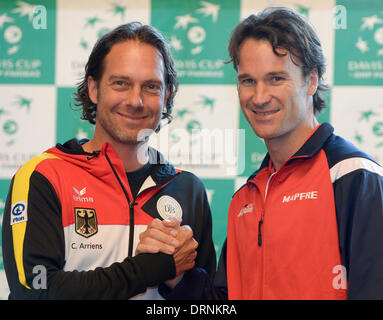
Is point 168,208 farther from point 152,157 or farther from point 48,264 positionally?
point 48,264

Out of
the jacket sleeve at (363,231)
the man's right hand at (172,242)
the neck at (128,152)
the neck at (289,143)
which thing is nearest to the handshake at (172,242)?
the man's right hand at (172,242)

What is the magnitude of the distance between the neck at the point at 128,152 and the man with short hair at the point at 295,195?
41 cm

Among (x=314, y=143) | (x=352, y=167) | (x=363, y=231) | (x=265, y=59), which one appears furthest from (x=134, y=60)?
(x=363, y=231)

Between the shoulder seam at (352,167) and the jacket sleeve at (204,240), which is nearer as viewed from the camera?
the shoulder seam at (352,167)

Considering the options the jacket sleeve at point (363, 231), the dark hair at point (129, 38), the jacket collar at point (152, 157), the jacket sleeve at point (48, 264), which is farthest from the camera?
the dark hair at point (129, 38)

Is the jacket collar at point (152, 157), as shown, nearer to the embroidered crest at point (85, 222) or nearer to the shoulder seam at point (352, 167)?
the embroidered crest at point (85, 222)

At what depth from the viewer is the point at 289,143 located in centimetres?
151

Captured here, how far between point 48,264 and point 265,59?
1005 millimetres

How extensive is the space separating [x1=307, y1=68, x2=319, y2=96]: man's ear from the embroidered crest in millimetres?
898

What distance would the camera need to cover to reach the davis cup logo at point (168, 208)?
5.25 feet

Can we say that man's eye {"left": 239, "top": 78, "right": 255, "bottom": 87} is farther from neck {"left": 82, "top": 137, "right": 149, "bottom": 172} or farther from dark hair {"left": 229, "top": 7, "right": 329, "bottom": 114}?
neck {"left": 82, "top": 137, "right": 149, "bottom": 172}

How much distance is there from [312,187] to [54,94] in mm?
1677
